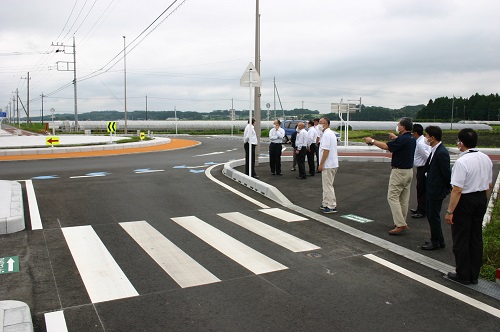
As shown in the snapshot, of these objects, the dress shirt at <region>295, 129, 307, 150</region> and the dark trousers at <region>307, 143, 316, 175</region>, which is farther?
the dark trousers at <region>307, 143, 316, 175</region>

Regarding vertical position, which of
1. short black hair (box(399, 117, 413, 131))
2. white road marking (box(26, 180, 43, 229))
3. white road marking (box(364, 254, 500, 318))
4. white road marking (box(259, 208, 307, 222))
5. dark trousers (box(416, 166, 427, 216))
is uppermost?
short black hair (box(399, 117, 413, 131))

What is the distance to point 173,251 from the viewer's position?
612 cm

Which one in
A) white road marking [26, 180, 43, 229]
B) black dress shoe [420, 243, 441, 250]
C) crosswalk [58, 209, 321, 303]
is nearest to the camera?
crosswalk [58, 209, 321, 303]

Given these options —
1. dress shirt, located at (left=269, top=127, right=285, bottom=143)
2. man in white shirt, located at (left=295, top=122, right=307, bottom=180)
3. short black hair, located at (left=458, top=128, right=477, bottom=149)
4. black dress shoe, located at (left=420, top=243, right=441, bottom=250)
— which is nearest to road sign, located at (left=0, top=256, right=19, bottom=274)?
black dress shoe, located at (left=420, top=243, right=441, bottom=250)

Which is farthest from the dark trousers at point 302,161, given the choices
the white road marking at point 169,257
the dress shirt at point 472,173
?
the dress shirt at point 472,173

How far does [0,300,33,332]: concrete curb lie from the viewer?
3750 mm

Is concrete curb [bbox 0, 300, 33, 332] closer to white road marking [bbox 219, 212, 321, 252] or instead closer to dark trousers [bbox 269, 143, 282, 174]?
white road marking [bbox 219, 212, 321, 252]

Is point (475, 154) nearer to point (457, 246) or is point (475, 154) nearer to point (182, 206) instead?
point (457, 246)

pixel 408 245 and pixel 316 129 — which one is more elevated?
pixel 316 129

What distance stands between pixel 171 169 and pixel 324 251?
10181mm

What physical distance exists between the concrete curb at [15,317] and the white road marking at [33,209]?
3.37 meters

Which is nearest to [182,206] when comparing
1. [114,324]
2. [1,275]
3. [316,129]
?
[1,275]

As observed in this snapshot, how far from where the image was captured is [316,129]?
14.5m

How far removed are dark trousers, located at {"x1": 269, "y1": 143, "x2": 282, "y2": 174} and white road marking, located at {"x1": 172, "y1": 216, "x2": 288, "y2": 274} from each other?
6.11m
